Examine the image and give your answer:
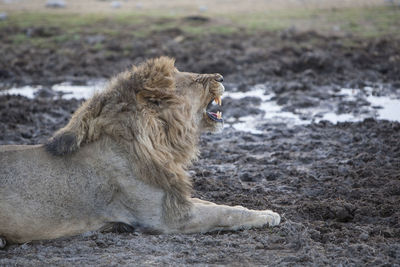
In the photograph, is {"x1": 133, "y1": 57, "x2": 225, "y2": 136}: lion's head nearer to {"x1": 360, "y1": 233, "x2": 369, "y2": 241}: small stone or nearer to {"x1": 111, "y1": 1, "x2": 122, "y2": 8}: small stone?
{"x1": 360, "y1": 233, "x2": 369, "y2": 241}: small stone

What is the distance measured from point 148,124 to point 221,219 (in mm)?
848

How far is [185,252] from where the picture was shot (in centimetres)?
379

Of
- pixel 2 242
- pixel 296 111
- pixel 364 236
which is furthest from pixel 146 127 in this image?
pixel 296 111

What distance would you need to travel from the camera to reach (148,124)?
4.20m

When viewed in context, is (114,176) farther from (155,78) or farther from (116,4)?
(116,4)

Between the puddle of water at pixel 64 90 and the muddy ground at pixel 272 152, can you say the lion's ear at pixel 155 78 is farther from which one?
the puddle of water at pixel 64 90

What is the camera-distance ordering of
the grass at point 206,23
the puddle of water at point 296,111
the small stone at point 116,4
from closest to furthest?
the puddle of water at point 296,111 < the grass at point 206,23 < the small stone at point 116,4

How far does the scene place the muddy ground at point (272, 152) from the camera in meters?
3.79

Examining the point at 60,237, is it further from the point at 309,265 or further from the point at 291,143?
the point at 291,143

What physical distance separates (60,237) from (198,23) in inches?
473

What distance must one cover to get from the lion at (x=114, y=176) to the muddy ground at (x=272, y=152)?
0.12 m

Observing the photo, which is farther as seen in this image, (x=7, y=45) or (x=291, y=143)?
(x=7, y=45)

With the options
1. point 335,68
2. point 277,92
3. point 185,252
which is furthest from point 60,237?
point 335,68

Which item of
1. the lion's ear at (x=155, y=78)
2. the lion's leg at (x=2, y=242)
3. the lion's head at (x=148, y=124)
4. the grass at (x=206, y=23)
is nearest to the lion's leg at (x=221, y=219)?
the lion's head at (x=148, y=124)
